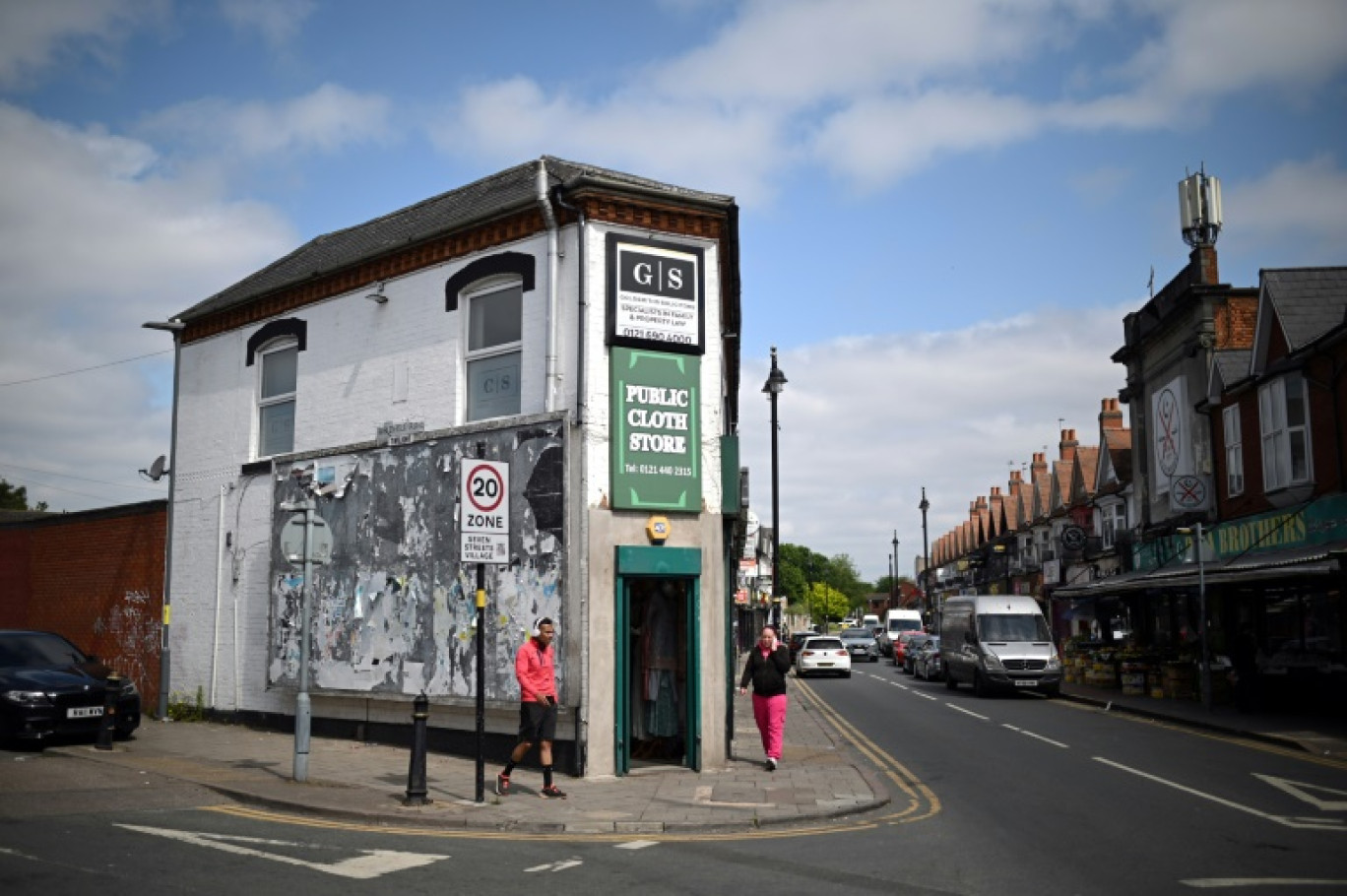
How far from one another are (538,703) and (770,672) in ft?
13.4

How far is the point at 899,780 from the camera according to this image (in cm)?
Answer: 1331

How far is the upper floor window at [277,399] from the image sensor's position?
59.9ft

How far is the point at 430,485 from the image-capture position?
49.5 feet

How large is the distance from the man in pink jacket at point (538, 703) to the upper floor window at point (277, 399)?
8.19 meters

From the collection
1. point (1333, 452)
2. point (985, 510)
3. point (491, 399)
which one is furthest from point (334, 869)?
point (985, 510)


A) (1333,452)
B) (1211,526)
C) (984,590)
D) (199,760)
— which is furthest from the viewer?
(984,590)

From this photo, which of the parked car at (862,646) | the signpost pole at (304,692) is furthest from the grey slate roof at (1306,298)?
the parked car at (862,646)

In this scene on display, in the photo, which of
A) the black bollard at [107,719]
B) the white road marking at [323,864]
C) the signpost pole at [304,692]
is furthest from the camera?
the black bollard at [107,719]

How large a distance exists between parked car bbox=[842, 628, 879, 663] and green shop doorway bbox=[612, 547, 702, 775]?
134 ft

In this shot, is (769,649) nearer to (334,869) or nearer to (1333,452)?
(334,869)

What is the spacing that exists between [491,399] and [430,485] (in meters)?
1.44

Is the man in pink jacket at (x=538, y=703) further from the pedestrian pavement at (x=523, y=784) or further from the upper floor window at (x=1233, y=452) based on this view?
the upper floor window at (x=1233, y=452)

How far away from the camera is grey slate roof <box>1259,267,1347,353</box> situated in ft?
81.1

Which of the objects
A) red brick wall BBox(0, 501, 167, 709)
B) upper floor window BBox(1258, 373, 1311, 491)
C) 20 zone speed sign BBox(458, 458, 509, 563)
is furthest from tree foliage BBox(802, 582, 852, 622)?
20 zone speed sign BBox(458, 458, 509, 563)
